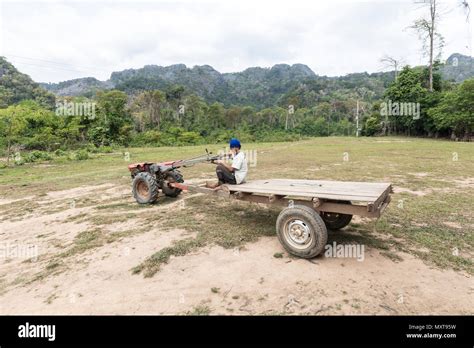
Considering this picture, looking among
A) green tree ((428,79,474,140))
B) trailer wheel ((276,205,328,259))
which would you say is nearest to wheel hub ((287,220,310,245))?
trailer wheel ((276,205,328,259))

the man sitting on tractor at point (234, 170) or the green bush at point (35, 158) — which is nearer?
the man sitting on tractor at point (234, 170)

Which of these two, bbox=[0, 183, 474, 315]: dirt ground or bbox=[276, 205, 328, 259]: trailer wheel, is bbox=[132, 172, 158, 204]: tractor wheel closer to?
bbox=[0, 183, 474, 315]: dirt ground

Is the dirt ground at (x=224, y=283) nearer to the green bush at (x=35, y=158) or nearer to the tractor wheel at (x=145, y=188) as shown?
the tractor wheel at (x=145, y=188)

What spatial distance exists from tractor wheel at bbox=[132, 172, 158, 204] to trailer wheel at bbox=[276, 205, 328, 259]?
389 centimetres

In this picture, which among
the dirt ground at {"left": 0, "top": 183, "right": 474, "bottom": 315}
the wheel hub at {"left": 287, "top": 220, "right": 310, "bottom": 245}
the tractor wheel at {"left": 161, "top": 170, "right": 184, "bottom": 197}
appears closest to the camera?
the dirt ground at {"left": 0, "top": 183, "right": 474, "bottom": 315}

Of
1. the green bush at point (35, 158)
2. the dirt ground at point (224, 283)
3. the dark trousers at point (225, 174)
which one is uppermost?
the green bush at point (35, 158)

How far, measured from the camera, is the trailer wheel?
12.1ft

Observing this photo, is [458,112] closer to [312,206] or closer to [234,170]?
[234,170]

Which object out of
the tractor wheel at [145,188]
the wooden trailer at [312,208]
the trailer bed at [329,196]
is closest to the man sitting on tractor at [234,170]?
the trailer bed at [329,196]

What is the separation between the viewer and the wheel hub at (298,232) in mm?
3875

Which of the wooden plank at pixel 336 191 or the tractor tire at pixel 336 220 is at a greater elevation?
the wooden plank at pixel 336 191

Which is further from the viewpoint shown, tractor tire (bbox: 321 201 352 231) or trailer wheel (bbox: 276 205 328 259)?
tractor tire (bbox: 321 201 352 231)
